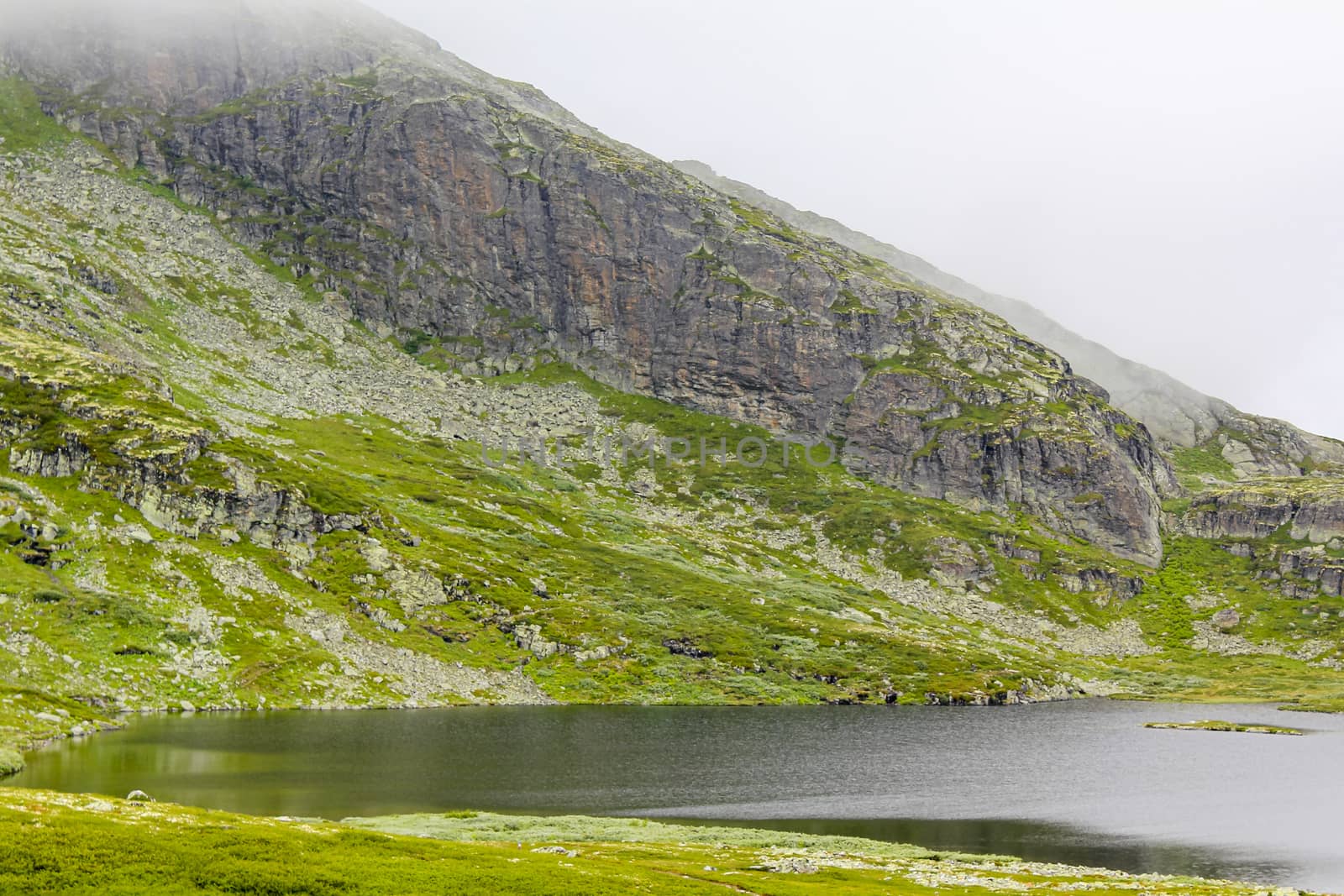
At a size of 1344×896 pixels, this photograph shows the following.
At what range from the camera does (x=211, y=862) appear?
33188 mm

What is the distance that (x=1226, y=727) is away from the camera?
150 meters

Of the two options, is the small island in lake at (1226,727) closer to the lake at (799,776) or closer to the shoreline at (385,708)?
the lake at (799,776)

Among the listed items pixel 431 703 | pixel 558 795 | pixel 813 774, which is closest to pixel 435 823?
pixel 558 795

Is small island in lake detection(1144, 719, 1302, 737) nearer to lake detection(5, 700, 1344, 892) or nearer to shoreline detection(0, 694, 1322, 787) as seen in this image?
lake detection(5, 700, 1344, 892)

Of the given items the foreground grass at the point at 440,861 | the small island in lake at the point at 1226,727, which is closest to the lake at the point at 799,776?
the small island in lake at the point at 1226,727

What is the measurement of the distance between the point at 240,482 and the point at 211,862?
14034 cm

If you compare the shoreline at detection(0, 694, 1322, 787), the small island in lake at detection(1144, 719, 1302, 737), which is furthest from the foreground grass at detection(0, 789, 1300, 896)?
the small island in lake at detection(1144, 719, 1302, 737)

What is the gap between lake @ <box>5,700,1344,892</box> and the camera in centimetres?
6875

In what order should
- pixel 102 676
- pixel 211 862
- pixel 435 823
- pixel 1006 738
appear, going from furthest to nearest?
pixel 1006 738, pixel 102 676, pixel 435 823, pixel 211 862

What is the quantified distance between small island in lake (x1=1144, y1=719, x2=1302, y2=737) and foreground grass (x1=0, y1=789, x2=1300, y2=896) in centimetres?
11029

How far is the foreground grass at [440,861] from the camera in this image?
31625 mm

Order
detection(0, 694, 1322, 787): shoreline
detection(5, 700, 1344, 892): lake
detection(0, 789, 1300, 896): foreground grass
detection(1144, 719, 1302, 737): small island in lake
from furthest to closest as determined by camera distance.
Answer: detection(1144, 719, 1302, 737): small island in lake < detection(0, 694, 1322, 787): shoreline < detection(5, 700, 1344, 892): lake < detection(0, 789, 1300, 896): foreground grass

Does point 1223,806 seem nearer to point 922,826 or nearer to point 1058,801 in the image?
point 1058,801

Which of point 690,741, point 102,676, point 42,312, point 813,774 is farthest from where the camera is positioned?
point 42,312
